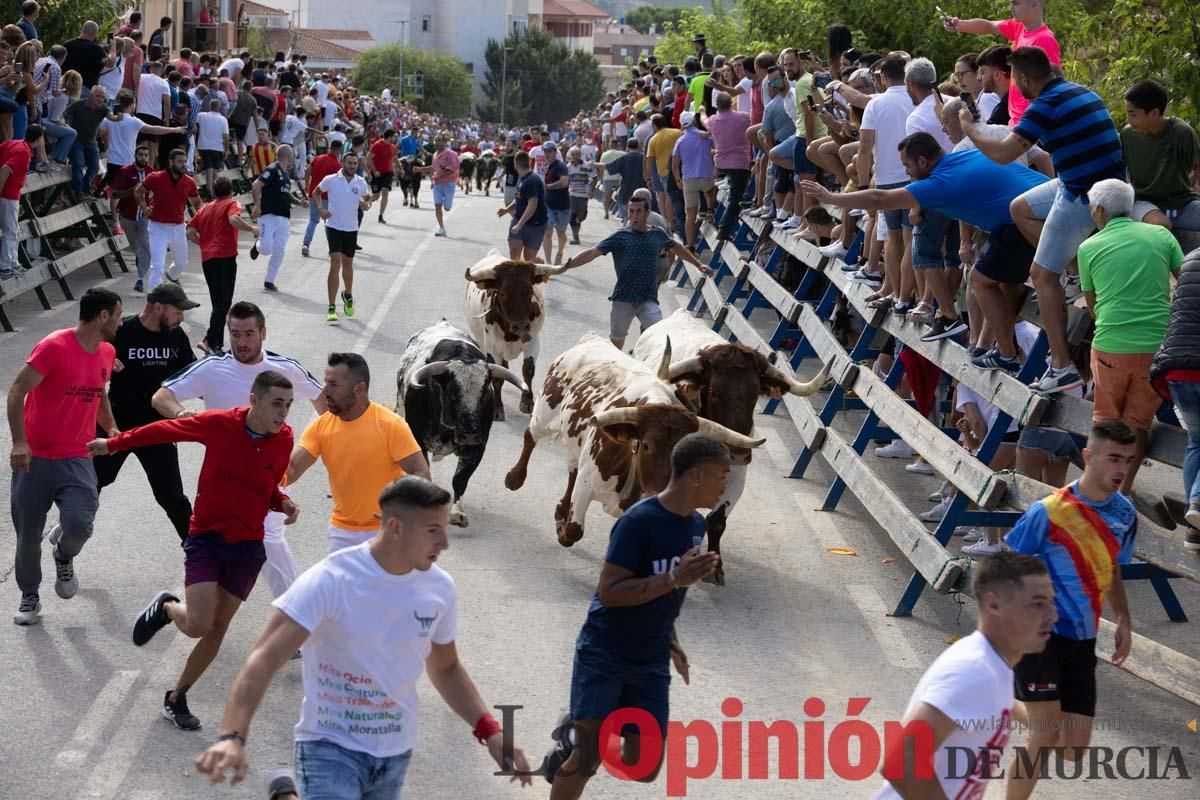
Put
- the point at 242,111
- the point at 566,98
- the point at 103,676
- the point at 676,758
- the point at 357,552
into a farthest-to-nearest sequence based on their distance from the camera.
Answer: the point at 566,98 → the point at 242,111 → the point at 103,676 → the point at 676,758 → the point at 357,552

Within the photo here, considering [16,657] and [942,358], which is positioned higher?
[942,358]

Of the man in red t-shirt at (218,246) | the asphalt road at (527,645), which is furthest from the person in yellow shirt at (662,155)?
the asphalt road at (527,645)

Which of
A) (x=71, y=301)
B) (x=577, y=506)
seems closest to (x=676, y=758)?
(x=577, y=506)

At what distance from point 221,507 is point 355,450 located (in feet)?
2.57

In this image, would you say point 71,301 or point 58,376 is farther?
point 71,301

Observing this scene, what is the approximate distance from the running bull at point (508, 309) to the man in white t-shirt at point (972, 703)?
33.7 ft

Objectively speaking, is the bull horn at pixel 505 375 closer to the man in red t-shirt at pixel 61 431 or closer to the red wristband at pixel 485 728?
the man in red t-shirt at pixel 61 431

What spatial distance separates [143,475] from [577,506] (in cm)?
446

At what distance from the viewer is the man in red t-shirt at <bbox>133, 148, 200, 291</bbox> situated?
62.6 ft

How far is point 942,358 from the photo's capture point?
11.3 metres

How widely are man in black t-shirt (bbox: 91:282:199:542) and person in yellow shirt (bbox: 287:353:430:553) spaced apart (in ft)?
6.25

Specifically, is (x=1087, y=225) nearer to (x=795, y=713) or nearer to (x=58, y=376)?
(x=795, y=713)

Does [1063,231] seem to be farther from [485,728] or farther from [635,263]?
[635,263]

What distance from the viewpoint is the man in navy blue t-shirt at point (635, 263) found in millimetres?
15539
